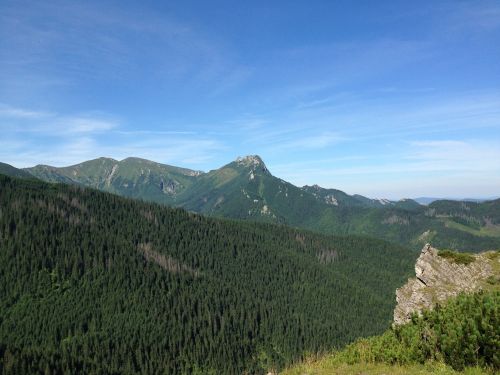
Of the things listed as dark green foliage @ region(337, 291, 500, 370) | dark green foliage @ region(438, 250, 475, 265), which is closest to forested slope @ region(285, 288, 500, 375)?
dark green foliage @ region(337, 291, 500, 370)

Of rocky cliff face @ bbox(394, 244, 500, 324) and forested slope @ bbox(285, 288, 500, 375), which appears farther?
rocky cliff face @ bbox(394, 244, 500, 324)

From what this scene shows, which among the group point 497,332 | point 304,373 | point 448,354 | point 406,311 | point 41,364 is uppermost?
point 497,332

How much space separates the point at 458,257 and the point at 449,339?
40.5 m

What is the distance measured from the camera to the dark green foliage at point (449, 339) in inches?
755

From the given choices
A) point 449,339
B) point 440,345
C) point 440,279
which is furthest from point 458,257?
point 449,339

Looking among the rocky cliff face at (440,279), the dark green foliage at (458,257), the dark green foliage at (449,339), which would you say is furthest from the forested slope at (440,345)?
the dark green foliage at (458,257)

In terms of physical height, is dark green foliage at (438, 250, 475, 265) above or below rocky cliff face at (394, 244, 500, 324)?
above

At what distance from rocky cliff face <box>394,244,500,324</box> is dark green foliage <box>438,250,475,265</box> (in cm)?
28

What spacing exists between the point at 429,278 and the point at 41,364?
208950 mm

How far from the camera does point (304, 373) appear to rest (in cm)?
2250

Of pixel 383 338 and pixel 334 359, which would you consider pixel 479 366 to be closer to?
pixel 383 338

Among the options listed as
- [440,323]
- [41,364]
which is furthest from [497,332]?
[41,364]

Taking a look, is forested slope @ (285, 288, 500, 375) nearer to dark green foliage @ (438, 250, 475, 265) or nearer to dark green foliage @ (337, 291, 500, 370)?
dark green foliage @ (337, 291, 500, 370)

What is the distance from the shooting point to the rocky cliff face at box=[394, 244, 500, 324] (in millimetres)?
48562
